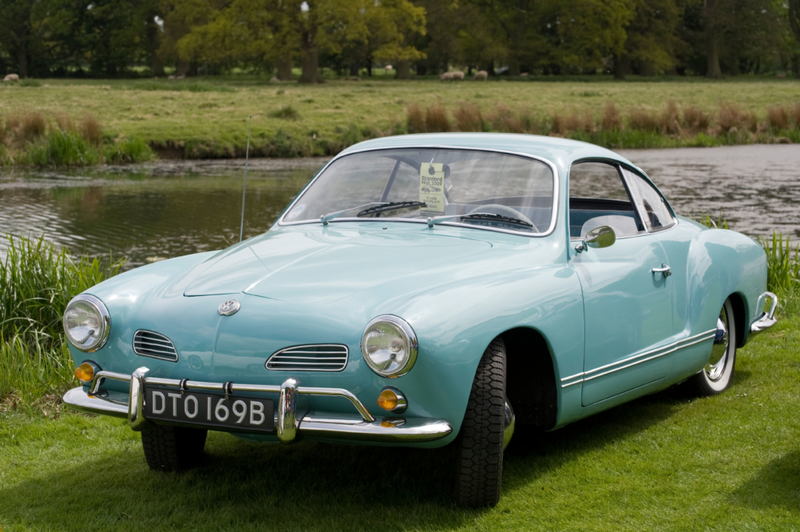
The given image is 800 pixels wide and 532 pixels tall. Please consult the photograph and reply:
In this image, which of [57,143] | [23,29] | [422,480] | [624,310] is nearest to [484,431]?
[422,480]

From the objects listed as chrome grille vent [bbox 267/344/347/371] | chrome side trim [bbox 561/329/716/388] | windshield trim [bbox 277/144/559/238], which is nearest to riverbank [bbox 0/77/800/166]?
windshield trim [bbox 277/144/559/238]

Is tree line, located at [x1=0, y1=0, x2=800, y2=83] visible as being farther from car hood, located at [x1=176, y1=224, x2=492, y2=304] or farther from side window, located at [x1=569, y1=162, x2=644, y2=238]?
car hood, located at [x1=176, y1=224, x2=492, y2=304]

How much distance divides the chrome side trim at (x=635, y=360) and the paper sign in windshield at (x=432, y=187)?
3.78 ft

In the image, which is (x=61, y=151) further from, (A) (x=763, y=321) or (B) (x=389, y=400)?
(B) (x=389, y=400)

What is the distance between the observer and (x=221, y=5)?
5759 centimetres

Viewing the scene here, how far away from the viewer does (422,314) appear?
138 inches

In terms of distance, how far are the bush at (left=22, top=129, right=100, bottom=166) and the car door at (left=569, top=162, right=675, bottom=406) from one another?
18.7 metres

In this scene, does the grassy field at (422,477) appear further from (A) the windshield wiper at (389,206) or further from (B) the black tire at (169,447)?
(A) the windshield wiper at (389,206)

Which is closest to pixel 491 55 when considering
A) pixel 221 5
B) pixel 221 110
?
pixel 221 5

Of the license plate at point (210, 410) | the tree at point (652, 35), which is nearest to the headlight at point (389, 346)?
the license plate at point (210, 410)

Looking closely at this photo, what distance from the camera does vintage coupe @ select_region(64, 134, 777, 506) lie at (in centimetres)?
351

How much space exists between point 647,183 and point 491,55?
6476cm

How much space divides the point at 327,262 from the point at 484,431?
1058 mm

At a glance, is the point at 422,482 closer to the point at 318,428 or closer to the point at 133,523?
the point at 318,428
